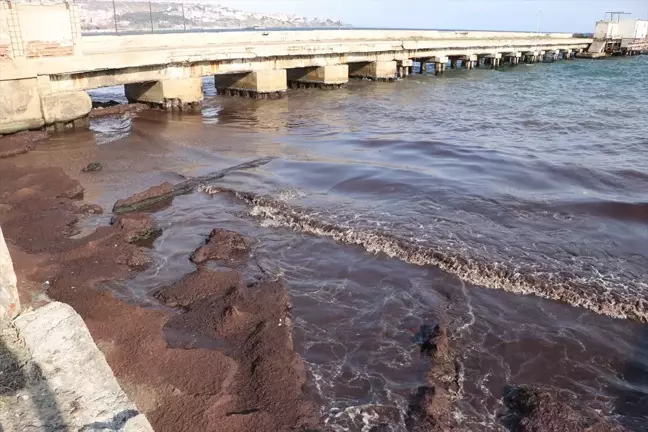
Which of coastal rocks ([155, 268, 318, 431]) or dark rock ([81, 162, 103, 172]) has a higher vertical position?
dark rock ([81, 162, 103, 172])

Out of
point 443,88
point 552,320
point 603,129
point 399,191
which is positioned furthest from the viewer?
point 443,88

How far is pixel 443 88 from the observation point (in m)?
A: 30.9

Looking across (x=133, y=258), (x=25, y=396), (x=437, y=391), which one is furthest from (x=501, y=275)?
(x=25, y=396)

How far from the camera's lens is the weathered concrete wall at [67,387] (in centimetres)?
359

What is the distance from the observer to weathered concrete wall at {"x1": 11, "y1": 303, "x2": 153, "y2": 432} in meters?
3.59

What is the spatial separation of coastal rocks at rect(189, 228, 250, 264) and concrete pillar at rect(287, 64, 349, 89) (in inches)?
824

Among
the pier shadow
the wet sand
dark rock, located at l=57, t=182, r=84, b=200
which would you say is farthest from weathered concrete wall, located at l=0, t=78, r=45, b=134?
the pier shadow

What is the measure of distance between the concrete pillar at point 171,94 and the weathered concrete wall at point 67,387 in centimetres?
1718

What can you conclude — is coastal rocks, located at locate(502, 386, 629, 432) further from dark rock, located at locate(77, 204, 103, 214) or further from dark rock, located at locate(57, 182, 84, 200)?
dark rock, located at locate(57, 182, 84, 200)

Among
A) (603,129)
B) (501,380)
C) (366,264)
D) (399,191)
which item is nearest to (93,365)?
(501,380)

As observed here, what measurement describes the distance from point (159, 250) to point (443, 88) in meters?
26.0

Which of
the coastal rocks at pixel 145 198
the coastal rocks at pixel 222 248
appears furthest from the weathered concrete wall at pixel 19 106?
the coastal rocks at pixel 222 248

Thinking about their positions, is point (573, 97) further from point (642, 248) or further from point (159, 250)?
point (159, 250)

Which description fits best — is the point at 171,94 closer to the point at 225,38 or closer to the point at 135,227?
the point at 225,38
